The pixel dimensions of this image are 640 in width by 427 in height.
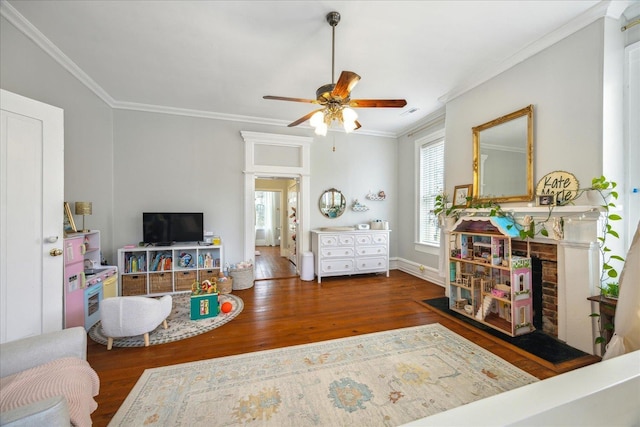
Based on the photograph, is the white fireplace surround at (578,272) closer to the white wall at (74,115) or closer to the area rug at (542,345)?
the area rug at (542,345)

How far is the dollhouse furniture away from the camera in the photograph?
0.87 metres

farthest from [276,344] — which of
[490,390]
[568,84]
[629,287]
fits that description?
[568,84]

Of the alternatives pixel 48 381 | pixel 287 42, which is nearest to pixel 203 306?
pixel 48 381

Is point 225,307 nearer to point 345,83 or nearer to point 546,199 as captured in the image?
point 345,83

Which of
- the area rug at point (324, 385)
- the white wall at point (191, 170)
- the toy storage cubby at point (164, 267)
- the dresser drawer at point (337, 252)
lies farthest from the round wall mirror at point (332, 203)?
the area rug at point (324, 385)

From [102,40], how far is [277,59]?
175 centimetres

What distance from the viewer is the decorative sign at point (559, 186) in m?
2.33

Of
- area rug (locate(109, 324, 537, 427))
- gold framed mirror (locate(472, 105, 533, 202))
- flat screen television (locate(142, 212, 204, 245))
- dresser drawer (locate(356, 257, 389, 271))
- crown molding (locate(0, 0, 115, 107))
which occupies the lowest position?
area rug (locate(109, 324, 537, 427))

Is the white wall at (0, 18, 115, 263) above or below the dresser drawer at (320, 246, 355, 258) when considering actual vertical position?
Answer: above

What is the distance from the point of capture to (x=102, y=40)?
253 cm

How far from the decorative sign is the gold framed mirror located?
0.12 metres

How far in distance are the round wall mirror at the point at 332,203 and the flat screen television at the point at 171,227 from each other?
2.25m

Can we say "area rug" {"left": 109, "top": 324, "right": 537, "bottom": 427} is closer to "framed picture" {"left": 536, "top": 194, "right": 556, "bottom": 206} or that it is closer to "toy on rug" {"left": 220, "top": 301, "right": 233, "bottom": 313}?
"toy on rug" {"left": 220, "top": 301, "right": 233, "bottom": 313}

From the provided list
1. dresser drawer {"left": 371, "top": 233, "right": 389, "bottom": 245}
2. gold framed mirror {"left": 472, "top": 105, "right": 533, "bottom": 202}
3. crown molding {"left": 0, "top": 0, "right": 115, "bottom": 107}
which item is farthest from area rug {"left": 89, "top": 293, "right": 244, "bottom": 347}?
gold framed mirror {"left": 472, "top": 105, "right": 533, "bottom": 202}
